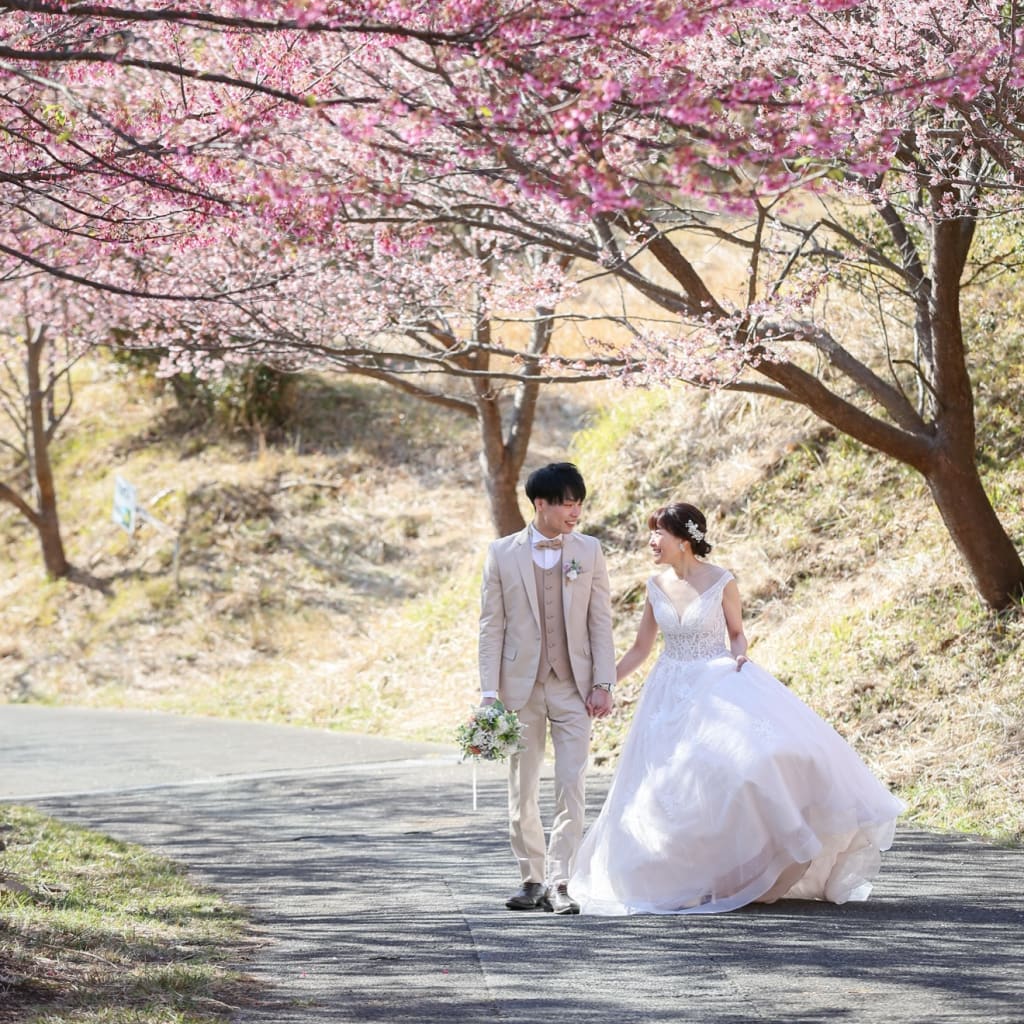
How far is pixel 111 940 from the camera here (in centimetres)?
648

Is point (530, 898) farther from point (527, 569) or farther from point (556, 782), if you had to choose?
point (527, 569)

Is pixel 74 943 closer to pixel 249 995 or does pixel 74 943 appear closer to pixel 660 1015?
pixel 249 995

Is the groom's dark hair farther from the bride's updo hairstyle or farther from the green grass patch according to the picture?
the green grass patch

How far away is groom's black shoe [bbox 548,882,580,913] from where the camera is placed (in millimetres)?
7082

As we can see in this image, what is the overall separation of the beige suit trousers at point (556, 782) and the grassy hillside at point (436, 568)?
116 inches

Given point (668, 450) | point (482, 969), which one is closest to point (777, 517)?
point (668, 450)

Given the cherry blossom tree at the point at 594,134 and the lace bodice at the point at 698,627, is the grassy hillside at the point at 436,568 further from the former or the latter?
the lace bodice at the point at 698,627

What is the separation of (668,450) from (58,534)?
11.1 m

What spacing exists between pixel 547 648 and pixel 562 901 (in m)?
1.18

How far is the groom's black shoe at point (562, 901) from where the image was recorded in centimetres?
708

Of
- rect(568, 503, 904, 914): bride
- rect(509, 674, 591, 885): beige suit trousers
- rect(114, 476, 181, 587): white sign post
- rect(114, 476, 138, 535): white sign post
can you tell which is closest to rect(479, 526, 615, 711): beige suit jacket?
rect(509, 674, 591, 885): beige suit trousers

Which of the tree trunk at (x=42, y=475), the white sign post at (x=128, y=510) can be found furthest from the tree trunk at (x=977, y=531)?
the tree trunk at (x=42, y=475)

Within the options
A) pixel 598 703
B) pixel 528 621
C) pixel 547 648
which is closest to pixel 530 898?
pixel 598 703

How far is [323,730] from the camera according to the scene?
16.7 meters
